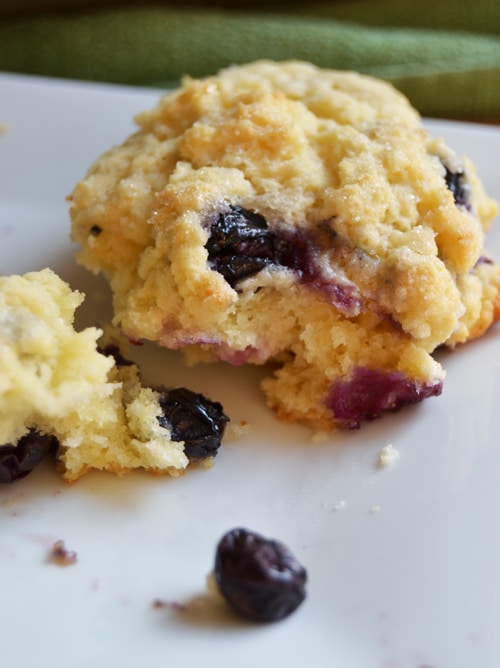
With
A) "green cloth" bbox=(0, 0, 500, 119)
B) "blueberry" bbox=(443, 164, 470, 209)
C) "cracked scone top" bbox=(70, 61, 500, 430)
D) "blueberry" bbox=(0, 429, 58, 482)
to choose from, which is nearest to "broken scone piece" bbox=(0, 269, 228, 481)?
"blueberry" bbox=(0, 429, 58, 482)

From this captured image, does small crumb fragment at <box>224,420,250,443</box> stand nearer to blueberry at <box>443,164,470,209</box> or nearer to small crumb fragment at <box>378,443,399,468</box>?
small crumb fragment at <box>378,443,399,468</box>

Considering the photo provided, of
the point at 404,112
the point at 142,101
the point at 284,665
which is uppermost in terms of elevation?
the point at 404,112

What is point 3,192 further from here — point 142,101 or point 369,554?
point 369,554

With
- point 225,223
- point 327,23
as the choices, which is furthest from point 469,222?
point 327,23

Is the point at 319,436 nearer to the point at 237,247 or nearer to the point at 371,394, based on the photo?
the point at 371,394

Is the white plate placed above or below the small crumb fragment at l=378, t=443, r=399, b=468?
below

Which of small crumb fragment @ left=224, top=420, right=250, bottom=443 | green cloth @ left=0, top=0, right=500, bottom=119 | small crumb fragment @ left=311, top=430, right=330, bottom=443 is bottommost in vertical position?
small crumb fragment @ left=224, top=420, right=250, bottom=443

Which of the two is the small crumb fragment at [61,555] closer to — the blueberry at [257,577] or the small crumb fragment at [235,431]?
the blueberry at [257,577]

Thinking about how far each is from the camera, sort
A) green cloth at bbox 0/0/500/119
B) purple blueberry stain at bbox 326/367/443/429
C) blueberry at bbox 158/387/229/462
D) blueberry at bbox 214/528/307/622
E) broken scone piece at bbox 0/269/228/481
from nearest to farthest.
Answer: blueberry at bbox 214/528/307/622 < broken scone piece at bbox 0/269/228/481 < blueberry at bbox 158/387/229/462 < purple blueberry stain at bbox 326/367/443/429 < green cloth at bbox 0/0/500/119
